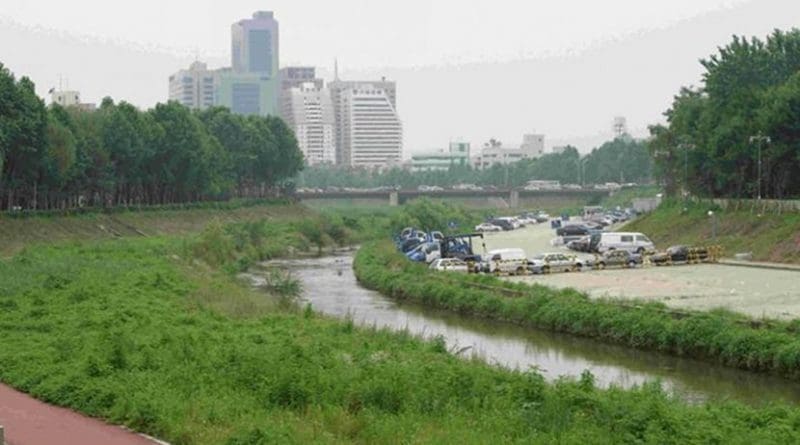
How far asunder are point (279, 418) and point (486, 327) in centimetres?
2548

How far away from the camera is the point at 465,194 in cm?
16925

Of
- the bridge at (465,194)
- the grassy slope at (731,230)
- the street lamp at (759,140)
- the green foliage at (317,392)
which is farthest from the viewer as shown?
the bridge at (465,194)

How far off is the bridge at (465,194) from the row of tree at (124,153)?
26226 mm

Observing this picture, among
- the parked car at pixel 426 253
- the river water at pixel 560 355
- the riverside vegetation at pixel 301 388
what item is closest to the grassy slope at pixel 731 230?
the parked car at pixel 426 253

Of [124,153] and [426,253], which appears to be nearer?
[426,253]

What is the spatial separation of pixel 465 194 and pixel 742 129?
88072mm

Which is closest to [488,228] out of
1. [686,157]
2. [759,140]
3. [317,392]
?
[686,157]

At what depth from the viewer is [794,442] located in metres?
18.3

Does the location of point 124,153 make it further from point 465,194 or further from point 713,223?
point 465,194

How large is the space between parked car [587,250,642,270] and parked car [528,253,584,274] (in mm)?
1168

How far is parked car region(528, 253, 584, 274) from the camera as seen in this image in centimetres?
6316

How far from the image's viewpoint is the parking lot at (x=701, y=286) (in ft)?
143

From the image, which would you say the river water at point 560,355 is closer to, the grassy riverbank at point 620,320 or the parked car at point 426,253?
the grassy riverbank at point 620,320

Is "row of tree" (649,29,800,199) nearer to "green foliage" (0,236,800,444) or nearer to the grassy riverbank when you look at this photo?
the grassy riverbank
